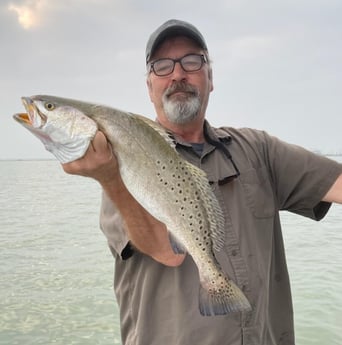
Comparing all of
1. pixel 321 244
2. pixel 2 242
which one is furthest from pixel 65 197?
pixel 321 244

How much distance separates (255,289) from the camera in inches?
108

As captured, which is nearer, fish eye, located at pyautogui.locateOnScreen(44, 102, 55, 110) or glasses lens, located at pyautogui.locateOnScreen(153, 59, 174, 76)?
fish eye, located at pyautogui.locateOnScreen(44, 102, 55, 110)

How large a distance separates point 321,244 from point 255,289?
11.7 m

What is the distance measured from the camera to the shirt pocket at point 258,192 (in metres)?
2.95

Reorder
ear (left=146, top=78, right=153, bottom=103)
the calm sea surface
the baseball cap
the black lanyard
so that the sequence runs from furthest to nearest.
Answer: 1. the calm sea surface
2. ear (left=146, top=78, right=153, bottom=103)
3. the baseball cap
4. the black lanyard

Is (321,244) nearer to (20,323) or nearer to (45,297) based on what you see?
(45,297)

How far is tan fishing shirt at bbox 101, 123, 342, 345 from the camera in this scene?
266 cm

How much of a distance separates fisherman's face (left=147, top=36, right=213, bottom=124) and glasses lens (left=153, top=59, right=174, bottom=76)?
0.09 ft

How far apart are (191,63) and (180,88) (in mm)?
201

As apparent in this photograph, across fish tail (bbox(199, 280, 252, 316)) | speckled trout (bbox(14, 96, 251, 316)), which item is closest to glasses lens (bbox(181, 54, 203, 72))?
speckled trout (bbox(14, 96, 251, 316))

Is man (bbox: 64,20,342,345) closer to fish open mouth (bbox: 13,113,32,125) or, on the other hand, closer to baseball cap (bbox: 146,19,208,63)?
baseball cap (bbox: 146,19,208,63)

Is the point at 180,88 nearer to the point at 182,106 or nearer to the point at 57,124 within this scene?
the point at 182,106

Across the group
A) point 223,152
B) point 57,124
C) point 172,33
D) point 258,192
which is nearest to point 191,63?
point 172,33

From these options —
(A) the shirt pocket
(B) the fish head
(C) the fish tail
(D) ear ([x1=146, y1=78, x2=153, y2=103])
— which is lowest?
(C) the fish tail
